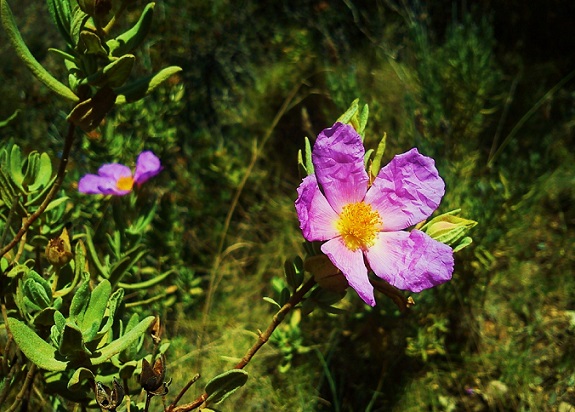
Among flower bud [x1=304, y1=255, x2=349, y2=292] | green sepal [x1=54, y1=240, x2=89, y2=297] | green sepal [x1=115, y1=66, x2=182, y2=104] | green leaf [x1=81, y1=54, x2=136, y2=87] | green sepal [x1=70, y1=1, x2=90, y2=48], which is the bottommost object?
green sepal [x1=54, y1=240, x2=89, y2=297]

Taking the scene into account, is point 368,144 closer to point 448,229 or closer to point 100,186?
point 100,186

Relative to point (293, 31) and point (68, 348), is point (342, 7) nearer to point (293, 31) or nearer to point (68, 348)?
point (293, 31)

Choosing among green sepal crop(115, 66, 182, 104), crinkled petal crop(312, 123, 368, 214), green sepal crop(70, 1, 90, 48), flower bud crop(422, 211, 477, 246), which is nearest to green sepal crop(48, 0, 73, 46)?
green sepal crop(70, 1, 90, 48)

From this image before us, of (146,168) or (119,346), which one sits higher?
(119,346)

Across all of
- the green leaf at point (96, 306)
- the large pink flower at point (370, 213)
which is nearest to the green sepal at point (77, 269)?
the green leaf at point (96, 306)

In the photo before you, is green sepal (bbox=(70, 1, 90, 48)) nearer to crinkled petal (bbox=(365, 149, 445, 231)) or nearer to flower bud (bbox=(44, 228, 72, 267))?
flower bud (bbox=(44, 228, 72, 267))

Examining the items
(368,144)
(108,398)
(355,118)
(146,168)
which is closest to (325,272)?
(355,118)

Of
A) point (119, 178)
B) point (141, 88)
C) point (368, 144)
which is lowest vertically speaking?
point (368, 144)

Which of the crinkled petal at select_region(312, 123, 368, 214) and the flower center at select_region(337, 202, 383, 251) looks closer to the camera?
the crinkled petal at select_region(312, 123, 368, 214)
